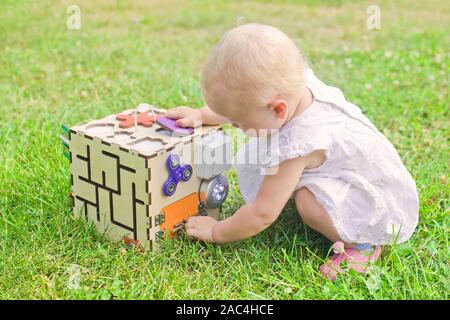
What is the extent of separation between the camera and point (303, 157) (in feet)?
5.94

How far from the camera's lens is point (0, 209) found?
2.18 metres

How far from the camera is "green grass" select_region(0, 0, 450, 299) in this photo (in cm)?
184

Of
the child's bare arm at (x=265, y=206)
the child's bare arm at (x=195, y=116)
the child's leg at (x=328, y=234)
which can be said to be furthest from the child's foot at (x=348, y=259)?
the child's bare arm at (x=195, y=116)

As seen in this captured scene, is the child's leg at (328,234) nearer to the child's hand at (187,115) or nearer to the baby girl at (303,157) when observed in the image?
the baby girl at (303,157)

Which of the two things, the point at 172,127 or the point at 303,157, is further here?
the point at 172,127

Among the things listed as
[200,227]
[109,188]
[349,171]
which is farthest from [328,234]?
[109,188]

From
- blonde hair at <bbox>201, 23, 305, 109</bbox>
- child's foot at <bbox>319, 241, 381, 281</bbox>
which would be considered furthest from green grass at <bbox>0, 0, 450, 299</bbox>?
blonde hair at <bbox>201, 23, 305, 109</bbox>

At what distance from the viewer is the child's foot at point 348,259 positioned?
1.87m

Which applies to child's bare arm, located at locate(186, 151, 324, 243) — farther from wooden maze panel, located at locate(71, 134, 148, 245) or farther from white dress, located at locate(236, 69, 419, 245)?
wooden maze panel, located at locate(71, 134, 148, 245)

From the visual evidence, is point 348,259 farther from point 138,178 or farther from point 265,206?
point 138,178

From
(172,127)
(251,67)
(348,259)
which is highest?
(251,67)

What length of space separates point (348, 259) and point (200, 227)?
44 cm

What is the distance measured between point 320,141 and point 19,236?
0.95 m
